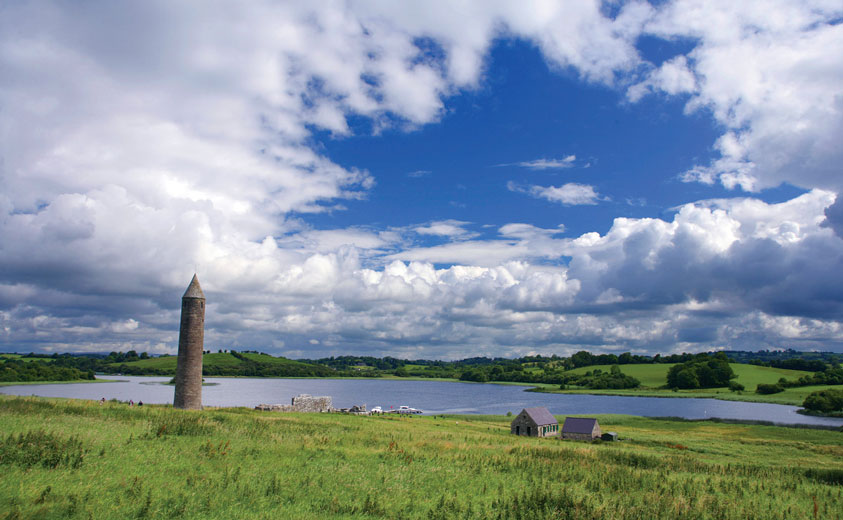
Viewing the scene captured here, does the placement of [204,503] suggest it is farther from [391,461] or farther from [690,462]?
[690,462]

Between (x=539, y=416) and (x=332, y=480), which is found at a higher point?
(x=332, y=480)

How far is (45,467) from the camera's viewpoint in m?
15.0

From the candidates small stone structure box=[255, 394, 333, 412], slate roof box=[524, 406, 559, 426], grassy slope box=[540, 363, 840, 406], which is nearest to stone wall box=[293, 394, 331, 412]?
small stone structure box=[255, 394, 333, 412]

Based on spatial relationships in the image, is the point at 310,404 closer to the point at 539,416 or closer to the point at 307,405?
the point at 307,405

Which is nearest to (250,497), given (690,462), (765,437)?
(690,462)

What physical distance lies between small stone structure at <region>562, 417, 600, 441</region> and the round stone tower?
41.0 meters

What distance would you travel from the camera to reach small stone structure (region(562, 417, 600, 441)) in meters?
56.3

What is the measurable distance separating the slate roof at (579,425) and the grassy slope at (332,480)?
26894 millimetres

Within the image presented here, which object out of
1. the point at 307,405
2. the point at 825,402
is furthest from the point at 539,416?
the point at 825,402

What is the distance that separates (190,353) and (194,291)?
5796 millimetres

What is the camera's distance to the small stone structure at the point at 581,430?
5628cm

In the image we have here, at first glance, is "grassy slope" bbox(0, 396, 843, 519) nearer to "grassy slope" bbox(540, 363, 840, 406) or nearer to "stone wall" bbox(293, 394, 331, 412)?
"stone wall" bbox(293, 394, 331, 412)

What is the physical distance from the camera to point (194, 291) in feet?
151

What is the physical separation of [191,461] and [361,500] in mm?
7512
